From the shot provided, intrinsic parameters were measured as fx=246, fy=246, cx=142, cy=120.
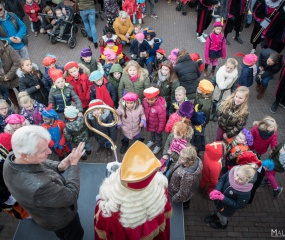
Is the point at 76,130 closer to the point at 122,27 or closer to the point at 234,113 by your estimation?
the point at 234,113

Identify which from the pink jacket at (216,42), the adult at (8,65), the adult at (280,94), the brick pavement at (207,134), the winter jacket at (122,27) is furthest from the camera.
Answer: the winter jacket at (122,27)

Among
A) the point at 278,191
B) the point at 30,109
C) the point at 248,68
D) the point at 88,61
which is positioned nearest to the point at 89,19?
the point at 88,61

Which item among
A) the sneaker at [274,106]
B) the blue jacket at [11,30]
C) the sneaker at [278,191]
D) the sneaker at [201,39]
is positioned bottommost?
the sneaker at [278,191]

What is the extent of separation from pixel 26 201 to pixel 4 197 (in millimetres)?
1395

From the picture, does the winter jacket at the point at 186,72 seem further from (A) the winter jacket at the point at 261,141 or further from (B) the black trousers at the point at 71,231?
(B) the black trousers at the point at 71,231

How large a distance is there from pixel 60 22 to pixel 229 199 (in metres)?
7.98

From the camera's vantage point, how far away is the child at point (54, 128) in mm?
4412

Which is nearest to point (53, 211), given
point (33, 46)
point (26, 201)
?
point (26, 201)

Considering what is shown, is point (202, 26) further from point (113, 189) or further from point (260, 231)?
point (113, 189)

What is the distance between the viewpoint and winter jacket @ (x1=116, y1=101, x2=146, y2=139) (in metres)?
4.70

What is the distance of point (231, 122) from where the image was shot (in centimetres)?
458

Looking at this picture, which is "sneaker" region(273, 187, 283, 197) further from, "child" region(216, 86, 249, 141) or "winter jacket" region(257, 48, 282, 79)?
"winter jacket" region(257, 48, 282, 79)

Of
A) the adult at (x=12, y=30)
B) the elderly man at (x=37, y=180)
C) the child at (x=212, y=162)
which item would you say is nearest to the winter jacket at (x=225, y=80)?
the child at (x=212, y=162)

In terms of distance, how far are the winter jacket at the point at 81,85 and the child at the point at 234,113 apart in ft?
9.39
